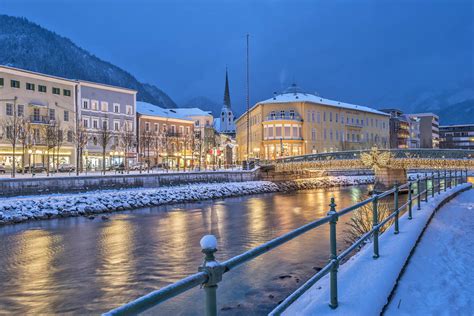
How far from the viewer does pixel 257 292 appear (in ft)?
34.6

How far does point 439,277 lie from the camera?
6703mm

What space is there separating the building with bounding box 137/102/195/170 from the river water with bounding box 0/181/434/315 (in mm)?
41496

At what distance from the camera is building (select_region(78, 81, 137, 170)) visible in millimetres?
59438

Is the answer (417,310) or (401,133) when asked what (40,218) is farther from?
(401,133)

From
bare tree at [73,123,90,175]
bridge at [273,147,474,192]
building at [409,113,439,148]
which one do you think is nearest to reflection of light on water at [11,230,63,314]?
bridge at [273,147,474,192]

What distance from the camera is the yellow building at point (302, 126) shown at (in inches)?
3088

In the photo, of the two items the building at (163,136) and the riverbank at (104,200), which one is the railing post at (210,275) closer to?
the riverbank at (104,200)

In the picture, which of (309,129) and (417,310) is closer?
(417,310)

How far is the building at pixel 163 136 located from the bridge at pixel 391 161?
22.2m

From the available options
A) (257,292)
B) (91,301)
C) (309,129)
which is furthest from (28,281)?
(309,129)

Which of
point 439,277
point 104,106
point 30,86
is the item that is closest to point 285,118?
point 104,106

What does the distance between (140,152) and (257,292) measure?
189ft

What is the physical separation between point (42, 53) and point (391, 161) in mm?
127030

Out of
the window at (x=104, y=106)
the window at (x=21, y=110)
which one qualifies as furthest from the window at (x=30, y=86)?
the window at (x=104, y=106)
